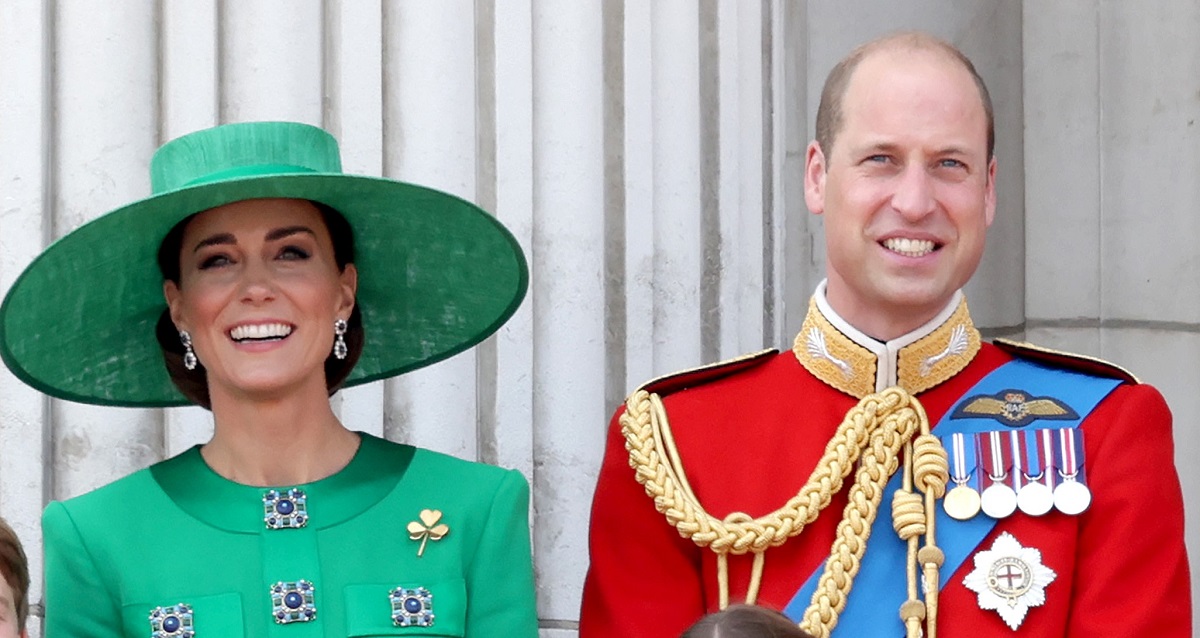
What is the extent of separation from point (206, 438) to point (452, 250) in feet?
2.45

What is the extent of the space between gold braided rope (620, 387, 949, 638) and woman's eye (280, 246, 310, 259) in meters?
0.54

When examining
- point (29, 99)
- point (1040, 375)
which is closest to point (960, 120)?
point (1040, 375)

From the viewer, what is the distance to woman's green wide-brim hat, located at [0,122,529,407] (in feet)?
10.8

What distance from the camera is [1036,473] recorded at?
328 cm

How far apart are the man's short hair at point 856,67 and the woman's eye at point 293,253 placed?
776 millimetres

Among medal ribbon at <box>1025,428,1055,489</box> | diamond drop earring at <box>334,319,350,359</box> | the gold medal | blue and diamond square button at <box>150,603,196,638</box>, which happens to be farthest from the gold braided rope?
blue and diamond square button at <box>150,603,196,638</box>

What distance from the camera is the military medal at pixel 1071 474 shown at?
10.6 feet

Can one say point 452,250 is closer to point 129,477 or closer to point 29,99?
point 129,477

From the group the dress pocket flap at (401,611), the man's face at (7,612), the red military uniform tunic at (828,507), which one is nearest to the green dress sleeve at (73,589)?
the man's face at (7,612)

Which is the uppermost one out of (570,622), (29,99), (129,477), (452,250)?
(29,99)

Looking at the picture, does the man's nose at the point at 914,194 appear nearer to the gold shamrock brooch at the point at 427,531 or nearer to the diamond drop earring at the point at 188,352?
the gold shamrock brooch at the point at 427,531

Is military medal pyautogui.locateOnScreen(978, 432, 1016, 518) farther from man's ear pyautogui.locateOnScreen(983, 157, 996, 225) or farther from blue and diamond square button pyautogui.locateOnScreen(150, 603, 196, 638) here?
blue and diamond square button pyautogui.locateOnScreen(150, 603, 196, 638)

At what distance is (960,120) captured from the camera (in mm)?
3346

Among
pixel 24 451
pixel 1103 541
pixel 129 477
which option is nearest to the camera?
pixel 1103 541
